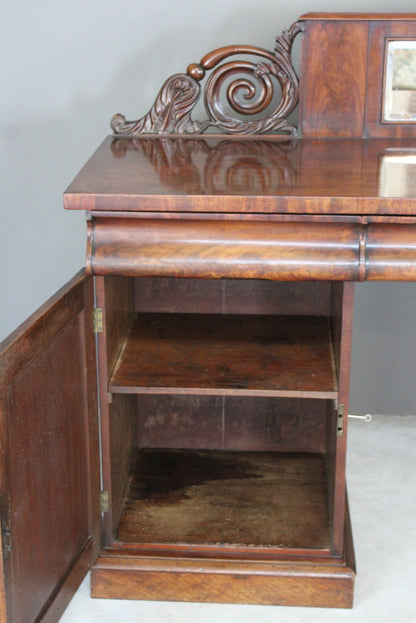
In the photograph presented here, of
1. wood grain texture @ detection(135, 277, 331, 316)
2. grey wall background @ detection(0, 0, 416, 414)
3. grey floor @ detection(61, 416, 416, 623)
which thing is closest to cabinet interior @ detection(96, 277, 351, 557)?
wood grain texture @ detection(135, 277, 331, 316)

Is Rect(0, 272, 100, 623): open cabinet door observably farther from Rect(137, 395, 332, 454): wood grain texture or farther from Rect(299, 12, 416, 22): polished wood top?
Rect(299, 12, 416, 22): polished wood top

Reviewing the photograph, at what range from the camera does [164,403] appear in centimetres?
255

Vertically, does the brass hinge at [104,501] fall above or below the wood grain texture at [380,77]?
below

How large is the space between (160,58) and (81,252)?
0.66 meters

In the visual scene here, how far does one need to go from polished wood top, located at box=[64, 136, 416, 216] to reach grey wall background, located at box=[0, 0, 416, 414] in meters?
0.41

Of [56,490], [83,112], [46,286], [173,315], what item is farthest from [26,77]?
[56,490]

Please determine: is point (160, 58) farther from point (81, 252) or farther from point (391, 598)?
point (391, 598)

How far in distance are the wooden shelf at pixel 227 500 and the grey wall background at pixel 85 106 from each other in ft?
1.64

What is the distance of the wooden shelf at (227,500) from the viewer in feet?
6.88

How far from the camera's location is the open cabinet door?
5.11 feet

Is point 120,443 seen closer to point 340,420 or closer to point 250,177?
point 340,420

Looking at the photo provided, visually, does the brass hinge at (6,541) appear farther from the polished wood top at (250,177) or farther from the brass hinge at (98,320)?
the polished wood top at (250,177)

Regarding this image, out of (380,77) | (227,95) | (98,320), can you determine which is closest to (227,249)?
(98,320)

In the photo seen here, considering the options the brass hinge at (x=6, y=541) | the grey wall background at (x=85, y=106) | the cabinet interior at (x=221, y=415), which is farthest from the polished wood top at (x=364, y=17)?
the brass hinge at (x=6, y=541)
